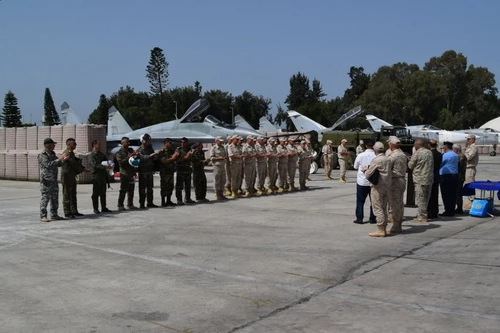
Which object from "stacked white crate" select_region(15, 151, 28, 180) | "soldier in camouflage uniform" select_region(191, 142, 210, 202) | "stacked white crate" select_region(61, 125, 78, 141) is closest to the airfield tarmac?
"soldier in camouflage uniform" select_region(191, 142, 210, 202)

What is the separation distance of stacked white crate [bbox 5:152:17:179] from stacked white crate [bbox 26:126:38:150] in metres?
1.19

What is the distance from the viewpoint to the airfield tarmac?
186 inches

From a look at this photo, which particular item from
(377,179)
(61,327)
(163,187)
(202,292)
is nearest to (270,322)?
(202,292)

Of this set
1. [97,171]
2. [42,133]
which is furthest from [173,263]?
[42,133]

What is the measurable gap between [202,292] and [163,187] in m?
7.56

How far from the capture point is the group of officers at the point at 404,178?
8648mm

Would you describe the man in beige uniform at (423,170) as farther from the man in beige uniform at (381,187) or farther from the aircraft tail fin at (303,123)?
the aircraft tail fin at (303,123)

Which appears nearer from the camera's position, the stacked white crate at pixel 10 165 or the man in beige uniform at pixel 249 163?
the man in beige uniform at pixel 249 163

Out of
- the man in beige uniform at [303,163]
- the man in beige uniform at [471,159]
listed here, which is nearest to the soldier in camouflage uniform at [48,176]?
the man in beige uniform at [303,163]

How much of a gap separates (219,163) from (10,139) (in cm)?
1363

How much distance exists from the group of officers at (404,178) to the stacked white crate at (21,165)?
16874mm

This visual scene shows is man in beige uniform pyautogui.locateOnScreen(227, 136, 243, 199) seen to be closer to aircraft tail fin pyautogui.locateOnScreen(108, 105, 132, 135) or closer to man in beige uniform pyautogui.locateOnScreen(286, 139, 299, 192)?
man in beige uniform pyautogui.locateOnScreen(286, 139, 299, 192)

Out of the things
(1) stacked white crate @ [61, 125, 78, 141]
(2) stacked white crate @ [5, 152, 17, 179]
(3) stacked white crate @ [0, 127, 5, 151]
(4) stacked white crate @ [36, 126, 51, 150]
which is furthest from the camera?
(3) stacked white crate @ [0, 127, 5, 151]

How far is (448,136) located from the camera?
3656 cm
